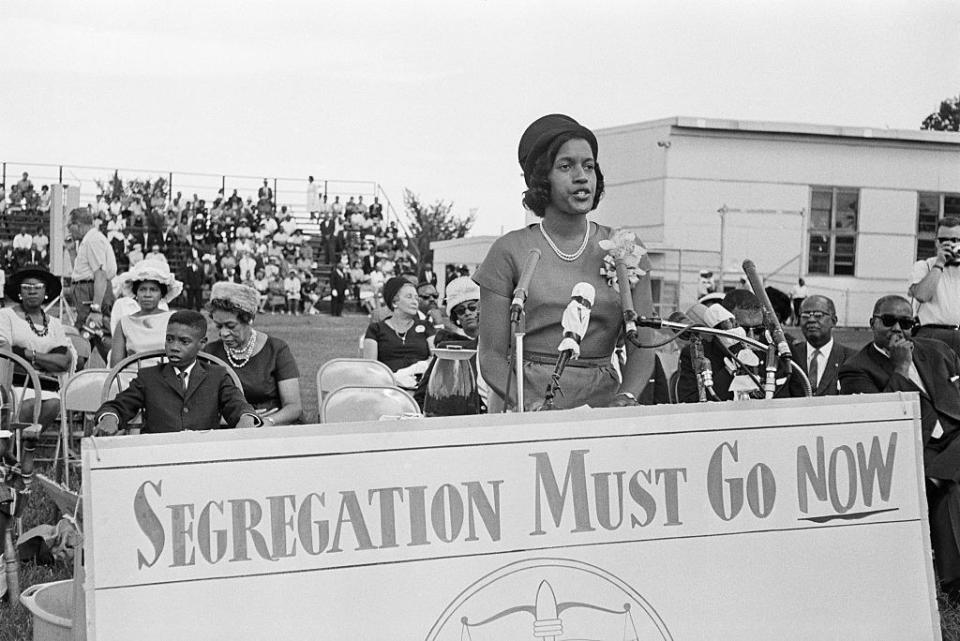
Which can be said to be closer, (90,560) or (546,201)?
(90,560)

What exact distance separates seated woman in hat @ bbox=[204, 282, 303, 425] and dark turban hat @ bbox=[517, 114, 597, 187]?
3032 millimetres

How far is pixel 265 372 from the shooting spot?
632 centimetres

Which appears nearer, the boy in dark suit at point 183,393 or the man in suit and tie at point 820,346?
the boy in dark suit at point 183,393

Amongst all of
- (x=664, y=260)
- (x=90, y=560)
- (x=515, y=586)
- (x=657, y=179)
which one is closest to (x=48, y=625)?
(x=90, y=560)

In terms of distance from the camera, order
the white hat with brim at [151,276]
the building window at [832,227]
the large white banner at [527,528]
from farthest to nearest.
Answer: the building window at [832,227] → the white hat with brim at [151,276] → the large white banner at [527,528]

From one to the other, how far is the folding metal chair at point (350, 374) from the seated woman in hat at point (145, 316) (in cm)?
173

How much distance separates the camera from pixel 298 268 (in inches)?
1144

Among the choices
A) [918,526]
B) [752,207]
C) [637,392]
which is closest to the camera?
[918,526]

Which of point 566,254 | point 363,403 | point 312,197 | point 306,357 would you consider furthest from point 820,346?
point 312,197

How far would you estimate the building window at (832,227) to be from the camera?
29078 millimetres

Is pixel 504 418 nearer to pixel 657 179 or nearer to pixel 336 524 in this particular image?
pixel 336 524

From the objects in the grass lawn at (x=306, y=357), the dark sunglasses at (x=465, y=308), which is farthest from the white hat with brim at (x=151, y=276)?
the grass lawn at (x=306, y=357)

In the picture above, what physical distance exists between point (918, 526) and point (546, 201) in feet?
4.38

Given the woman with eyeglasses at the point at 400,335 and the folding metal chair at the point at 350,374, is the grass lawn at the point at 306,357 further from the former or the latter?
the woman with eyeglasses at the point at 400,335
